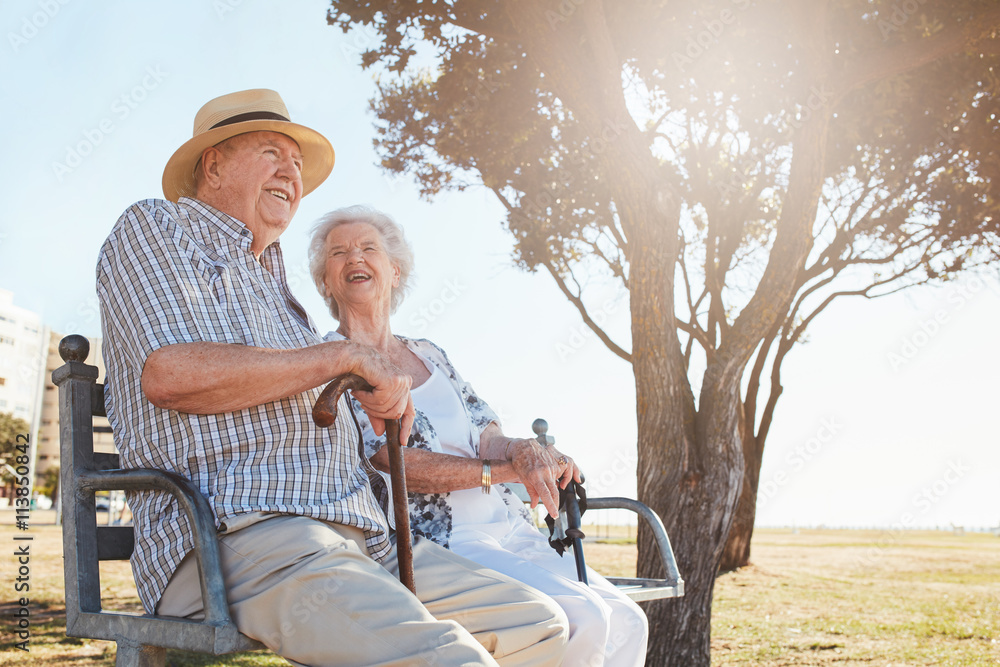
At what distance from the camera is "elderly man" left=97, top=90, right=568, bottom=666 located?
1.57 meters

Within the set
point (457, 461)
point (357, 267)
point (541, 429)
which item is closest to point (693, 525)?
point (541, 429)

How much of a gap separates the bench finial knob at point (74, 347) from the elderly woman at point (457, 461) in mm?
841

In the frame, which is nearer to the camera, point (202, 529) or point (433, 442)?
point (202, 529)

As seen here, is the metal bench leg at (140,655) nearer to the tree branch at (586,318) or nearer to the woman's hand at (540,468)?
the woman's hand at (540,468)

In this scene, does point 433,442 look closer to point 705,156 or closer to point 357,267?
point 357,267

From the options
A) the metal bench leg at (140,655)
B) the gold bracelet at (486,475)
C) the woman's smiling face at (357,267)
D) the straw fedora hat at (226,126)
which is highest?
the straw fedora hat at (226,126)

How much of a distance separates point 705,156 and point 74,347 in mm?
7979

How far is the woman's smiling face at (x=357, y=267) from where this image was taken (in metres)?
2.91

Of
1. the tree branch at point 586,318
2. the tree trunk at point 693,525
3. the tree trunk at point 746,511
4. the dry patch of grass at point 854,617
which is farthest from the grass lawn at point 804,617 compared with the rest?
the tree branch at point 586,318

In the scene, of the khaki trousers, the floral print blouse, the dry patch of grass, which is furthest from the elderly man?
the dry patch of grass

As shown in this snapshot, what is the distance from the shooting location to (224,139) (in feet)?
7.42

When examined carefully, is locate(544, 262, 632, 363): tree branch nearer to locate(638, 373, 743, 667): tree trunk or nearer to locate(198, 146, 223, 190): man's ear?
locate(638, 373, 743, 667): tree trunk

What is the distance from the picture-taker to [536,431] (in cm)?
306

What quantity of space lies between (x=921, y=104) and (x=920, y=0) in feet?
6.17
